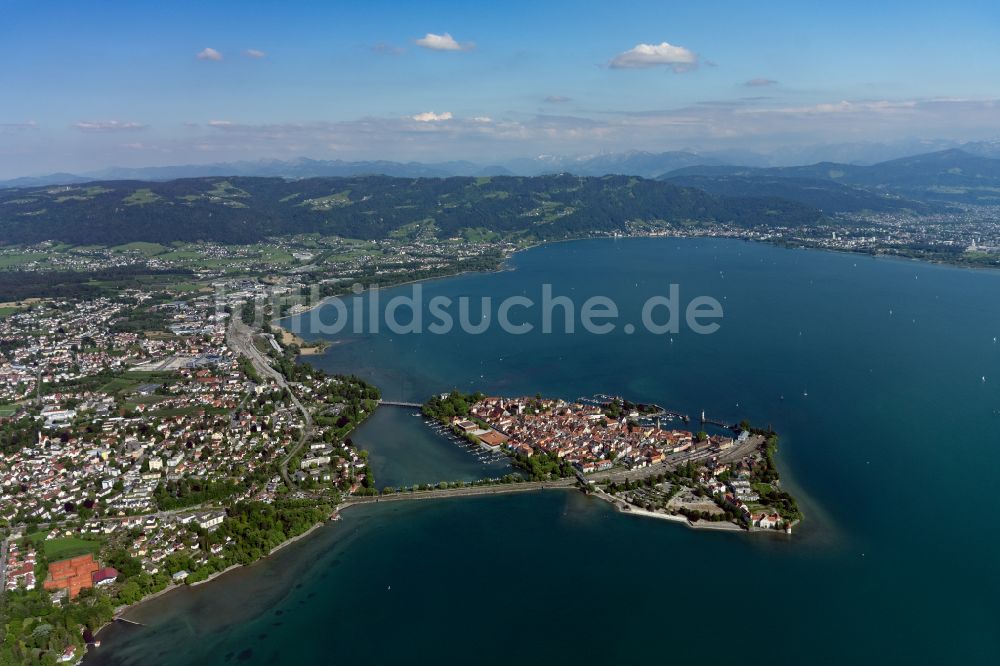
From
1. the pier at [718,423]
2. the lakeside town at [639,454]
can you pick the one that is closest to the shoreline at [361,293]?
the lakeside town at [639,454]

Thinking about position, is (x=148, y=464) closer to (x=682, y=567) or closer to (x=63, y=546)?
(x=63, y=546)

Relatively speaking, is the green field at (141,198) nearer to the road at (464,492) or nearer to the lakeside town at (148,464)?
the lakeside town at (148,464)

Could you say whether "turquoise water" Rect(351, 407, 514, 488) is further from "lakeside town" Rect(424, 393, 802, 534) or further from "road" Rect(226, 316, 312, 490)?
"road" Rect(226, 316, 312, 490)

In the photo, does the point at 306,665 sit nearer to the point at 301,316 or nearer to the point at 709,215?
the point at 301,316

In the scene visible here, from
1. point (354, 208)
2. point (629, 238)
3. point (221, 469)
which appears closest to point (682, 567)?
point (221, 469)

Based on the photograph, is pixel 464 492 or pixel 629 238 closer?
pixel 464 492

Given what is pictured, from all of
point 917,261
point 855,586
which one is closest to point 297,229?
point 917,261
